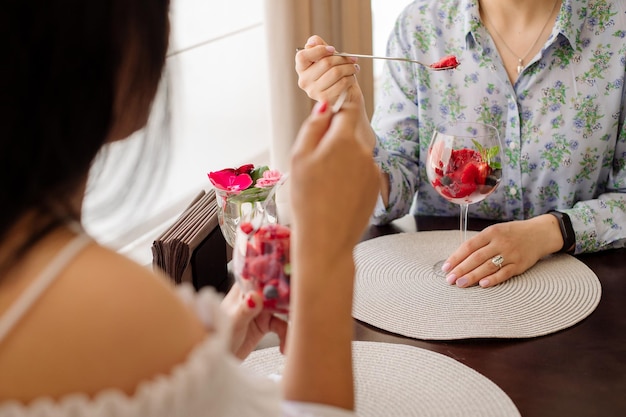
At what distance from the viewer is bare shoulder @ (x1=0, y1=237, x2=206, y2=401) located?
655 millimetres

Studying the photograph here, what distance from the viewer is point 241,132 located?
3623mm

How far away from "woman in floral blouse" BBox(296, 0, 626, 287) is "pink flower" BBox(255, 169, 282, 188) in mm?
371

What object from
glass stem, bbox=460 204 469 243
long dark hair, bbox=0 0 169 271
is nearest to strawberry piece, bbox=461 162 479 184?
glass stem, bbox=460 204 469 243

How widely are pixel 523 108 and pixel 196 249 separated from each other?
2.80 feet

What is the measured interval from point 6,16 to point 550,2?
141 cm

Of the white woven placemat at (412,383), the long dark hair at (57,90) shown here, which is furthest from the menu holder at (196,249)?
the long dark hair at (57,90)

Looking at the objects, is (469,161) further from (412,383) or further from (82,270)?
(82,270)

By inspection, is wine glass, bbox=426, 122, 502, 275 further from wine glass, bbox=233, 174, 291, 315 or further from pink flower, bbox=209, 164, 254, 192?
wine glass, bbox=233, 174, 291, 315

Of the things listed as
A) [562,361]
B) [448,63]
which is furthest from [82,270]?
[448,63]

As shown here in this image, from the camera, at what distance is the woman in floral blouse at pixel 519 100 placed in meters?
1.75

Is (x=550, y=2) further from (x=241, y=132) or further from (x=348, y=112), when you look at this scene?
(x=241, y=132)

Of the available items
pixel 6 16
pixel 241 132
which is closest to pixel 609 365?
pixel 6 16

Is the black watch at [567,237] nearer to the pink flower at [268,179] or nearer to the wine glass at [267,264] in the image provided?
the pink flower at [268,179]

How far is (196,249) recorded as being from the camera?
1314 mm
